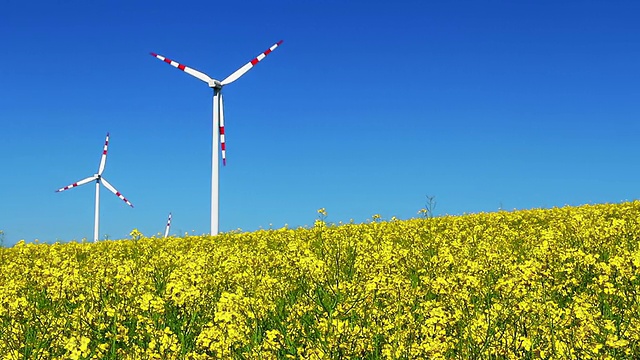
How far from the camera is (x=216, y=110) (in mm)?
29438

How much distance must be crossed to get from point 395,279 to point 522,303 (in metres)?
1.34

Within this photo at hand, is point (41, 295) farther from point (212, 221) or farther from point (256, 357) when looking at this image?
point (212, 221)

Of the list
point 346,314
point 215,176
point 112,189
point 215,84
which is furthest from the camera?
point 112,189

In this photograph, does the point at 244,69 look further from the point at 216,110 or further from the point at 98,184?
the point at 98,184

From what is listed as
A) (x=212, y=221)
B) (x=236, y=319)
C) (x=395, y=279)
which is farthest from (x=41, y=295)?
(x=212, y=221)

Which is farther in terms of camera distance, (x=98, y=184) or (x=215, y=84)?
(x=98, y=184)

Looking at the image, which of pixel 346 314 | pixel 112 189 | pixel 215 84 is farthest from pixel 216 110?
pixel 346 314

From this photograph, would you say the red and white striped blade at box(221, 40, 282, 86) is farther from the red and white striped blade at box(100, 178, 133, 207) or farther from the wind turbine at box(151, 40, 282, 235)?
the red and white striped blade at box(100, 178, 133, 207)

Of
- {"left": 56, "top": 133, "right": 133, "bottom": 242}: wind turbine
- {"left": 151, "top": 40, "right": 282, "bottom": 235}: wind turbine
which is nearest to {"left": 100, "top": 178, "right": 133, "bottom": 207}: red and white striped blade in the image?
{"left": 56, "top": 133, "right": 133, "bottom": 242}: wind turbine

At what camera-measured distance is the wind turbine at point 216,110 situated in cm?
2717

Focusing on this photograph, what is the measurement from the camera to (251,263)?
987 centimetres

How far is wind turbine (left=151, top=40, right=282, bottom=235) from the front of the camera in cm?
2717

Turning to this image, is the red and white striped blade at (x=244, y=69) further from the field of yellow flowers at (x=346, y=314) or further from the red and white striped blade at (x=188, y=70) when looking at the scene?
the field of yellow flowers at (x=346, y=314)

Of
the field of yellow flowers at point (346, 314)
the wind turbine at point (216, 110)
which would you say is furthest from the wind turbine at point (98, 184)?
the field of yellow flowers at point (346, 314)
